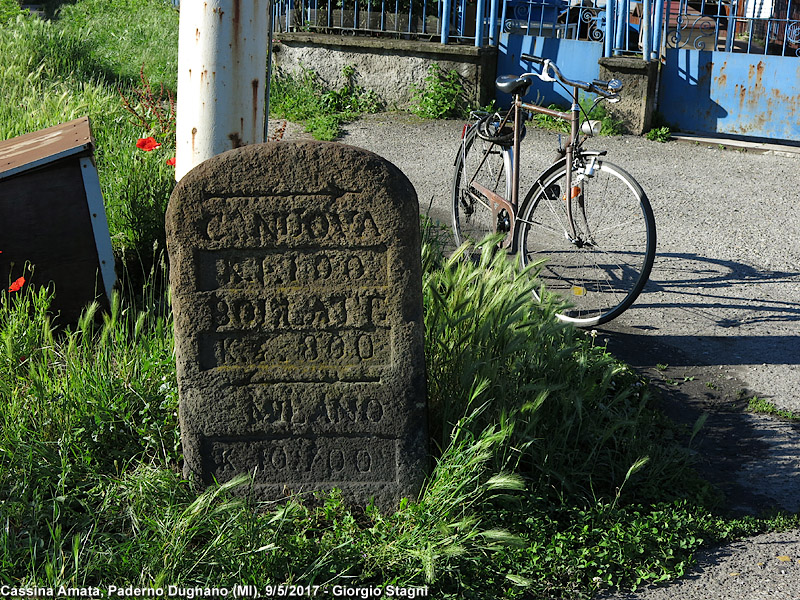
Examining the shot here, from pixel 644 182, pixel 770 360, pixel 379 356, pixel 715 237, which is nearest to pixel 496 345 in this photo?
pixel 379 356

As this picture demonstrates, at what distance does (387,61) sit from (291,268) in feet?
25.0

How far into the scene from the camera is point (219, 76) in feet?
12.4

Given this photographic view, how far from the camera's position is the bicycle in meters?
4.62

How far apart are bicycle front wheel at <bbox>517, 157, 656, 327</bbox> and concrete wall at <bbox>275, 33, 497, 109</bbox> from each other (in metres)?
3.64

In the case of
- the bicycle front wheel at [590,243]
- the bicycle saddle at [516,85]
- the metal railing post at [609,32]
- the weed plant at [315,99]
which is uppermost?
the metal railing post at [609,32]

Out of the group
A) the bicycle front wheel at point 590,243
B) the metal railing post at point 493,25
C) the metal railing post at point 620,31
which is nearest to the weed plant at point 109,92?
the bicycle front wheel at point 590,243

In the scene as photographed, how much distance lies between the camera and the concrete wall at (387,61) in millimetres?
9656

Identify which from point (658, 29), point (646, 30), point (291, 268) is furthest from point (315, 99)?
point (291, 268)

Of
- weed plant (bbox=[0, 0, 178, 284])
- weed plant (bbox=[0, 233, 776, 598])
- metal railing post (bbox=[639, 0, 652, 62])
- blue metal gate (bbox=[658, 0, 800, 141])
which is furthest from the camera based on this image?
metal railing post (bbox=[639, 0, 652, 62])

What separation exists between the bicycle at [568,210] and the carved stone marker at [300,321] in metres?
1.29

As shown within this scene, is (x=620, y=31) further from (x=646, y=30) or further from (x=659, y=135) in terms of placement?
(x=659, y=135)

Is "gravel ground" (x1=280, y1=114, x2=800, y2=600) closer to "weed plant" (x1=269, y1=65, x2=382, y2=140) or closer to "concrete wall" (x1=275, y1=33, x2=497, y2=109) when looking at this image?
"weed plant" (x1=269, y1=65, x2=382, y2=140)

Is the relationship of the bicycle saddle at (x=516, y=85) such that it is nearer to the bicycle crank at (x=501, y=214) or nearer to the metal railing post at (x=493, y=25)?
the bicycle crank at (x=501, y=214)

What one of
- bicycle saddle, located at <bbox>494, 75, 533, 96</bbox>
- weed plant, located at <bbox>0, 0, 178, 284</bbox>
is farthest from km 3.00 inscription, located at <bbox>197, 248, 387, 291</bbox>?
bicycle saddle, located at <bbox>494, 75, 533, 96</bbox>
